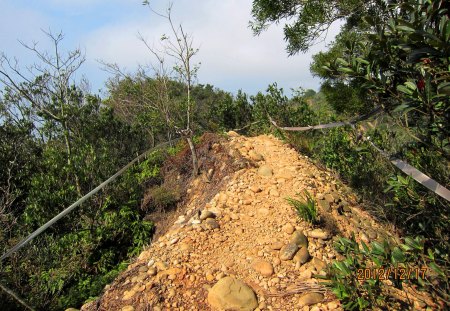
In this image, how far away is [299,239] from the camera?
3330mm

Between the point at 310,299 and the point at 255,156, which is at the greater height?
the point at 255,156

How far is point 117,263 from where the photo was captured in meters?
4.58

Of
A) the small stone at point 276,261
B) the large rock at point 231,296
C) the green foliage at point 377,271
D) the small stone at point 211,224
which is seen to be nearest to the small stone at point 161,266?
the large rock at point 231,296

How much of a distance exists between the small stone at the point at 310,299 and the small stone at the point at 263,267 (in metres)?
0.38

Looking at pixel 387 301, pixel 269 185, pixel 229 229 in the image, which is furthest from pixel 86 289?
pixel 387 301

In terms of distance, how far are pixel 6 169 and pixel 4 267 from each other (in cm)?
261

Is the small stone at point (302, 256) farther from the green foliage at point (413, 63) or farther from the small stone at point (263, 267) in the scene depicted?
the green foliage at point (413, 63)

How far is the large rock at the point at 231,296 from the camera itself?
2.77m

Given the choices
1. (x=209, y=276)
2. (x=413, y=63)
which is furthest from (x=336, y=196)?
(x=413, y=63)

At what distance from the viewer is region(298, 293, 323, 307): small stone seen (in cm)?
275

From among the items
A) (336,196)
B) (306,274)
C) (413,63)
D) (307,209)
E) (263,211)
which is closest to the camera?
(413,63)

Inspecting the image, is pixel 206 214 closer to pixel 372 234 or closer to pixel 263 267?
pixel 263 267

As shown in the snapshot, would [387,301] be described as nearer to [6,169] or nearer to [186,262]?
[186,262]
